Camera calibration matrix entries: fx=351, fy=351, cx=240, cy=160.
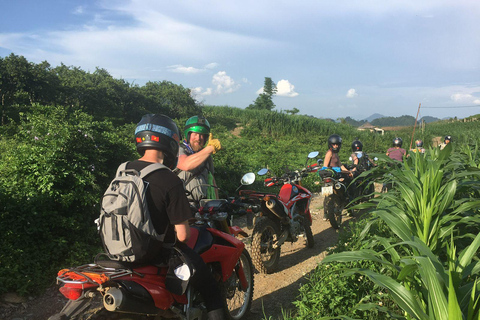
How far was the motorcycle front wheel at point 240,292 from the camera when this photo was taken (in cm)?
353

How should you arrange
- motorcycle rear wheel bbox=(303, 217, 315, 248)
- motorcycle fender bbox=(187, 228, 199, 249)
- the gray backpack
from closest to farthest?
the gray backpack < motorcycle fender bbox=(187, 228, 199, 249) < motorcycle rear wheel bbox=(303, 217, 315, 248)

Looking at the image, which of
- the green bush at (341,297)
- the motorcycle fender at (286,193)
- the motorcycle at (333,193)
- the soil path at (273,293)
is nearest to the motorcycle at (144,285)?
the soil path at (273,293)

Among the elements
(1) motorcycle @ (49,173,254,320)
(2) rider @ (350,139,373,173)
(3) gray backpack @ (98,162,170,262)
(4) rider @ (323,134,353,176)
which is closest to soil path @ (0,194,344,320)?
(1) motorcycle @ (49,173,254,320)

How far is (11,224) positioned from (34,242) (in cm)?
37

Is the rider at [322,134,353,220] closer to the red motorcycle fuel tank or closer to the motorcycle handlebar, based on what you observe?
the motorcycle handlebar

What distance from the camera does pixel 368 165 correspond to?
970 cm

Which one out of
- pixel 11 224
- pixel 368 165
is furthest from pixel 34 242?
pixel 368 165

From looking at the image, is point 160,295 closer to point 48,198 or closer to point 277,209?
point 277,209

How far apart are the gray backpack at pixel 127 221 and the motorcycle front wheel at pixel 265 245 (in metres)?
2.81

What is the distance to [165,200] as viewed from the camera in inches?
87.8

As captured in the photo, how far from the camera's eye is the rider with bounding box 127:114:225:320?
2234 millimetres

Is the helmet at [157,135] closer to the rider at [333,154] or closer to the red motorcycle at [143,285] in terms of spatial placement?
the red motorcycle at [143,285]

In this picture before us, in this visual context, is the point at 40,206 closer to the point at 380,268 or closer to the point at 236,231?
the point at 236,231

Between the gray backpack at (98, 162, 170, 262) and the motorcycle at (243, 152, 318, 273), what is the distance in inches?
93.7
